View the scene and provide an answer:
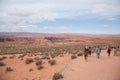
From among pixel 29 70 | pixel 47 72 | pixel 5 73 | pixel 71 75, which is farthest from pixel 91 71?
pixel 5 73

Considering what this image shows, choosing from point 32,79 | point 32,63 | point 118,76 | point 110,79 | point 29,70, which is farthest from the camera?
point 32,63

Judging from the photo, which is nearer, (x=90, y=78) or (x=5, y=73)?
(x=90, y=78)

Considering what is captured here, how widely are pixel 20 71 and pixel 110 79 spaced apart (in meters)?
9.29

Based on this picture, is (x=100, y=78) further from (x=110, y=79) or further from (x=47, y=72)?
(x=47, y=72)

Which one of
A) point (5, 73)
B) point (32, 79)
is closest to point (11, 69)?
point (5, 73)

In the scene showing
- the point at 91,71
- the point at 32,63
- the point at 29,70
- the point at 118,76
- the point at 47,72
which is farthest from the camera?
the point at 32,63

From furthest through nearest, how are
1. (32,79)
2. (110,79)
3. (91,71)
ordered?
(32,79), (91,71), (110,79)

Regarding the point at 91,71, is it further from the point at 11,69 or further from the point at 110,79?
the point at 11,69

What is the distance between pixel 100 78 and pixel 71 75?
6.46 ft

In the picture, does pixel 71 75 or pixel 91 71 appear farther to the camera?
pixel 91 71

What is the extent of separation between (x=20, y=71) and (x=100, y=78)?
8742 millimetres

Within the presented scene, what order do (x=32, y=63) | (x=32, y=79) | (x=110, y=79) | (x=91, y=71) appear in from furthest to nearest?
(x=32, y=63)
(x=32, y=79)
(x=91, y=71)
(x=110, y=79)

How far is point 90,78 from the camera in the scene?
523 inches

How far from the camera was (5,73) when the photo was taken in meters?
19.6
